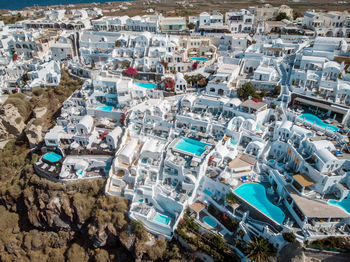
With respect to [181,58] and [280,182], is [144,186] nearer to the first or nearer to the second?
[280,182]

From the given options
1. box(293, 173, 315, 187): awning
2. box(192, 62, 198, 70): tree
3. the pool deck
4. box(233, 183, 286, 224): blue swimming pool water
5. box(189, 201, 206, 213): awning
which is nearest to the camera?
the pool deck

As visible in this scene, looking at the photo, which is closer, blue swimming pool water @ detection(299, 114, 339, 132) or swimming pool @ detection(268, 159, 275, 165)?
swimming pool @ detection(268, 159, 275, 165)

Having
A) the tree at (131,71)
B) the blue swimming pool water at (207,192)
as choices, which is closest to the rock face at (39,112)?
the tree at (131,71)

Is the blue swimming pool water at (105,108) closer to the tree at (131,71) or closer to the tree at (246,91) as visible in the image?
the tree at (131,71)

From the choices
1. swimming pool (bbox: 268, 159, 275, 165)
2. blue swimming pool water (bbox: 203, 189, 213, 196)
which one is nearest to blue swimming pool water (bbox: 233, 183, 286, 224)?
blue swimming pool water (bbox: 203, 189, 213, 196)

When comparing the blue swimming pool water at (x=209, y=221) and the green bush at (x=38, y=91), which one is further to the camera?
the green bush at (x=38, y=91)

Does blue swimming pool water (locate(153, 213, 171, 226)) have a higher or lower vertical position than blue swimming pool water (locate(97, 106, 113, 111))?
lower

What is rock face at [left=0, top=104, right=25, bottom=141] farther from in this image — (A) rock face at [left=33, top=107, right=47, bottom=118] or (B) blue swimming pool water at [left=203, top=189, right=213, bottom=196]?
(B) blue swimming pool water at [left=203, top=189, right=213, bottom=196]
